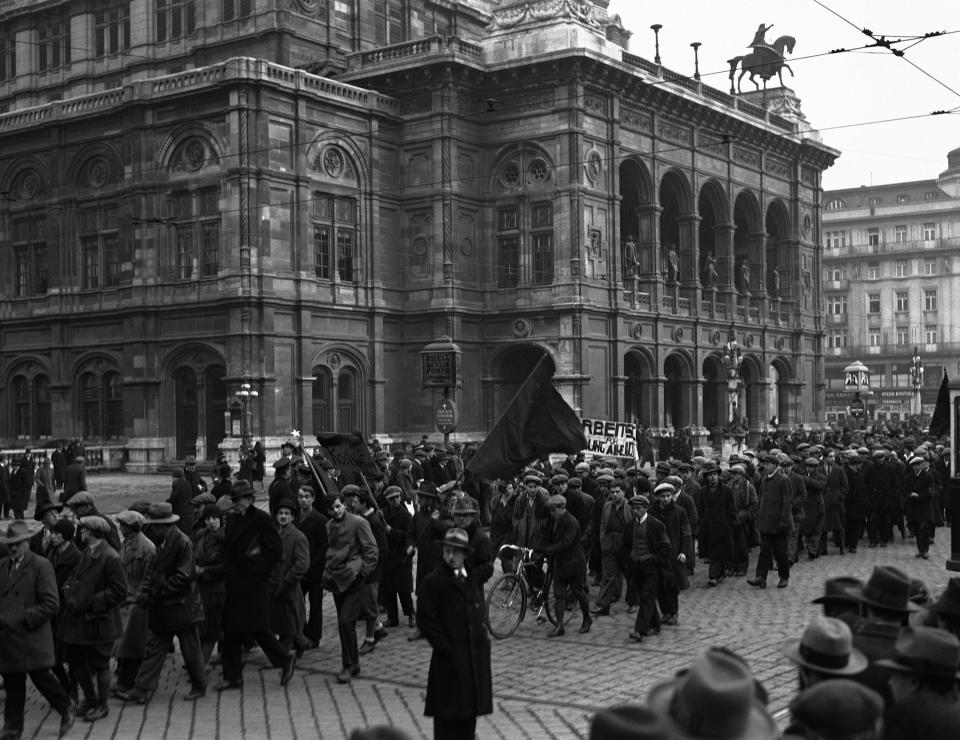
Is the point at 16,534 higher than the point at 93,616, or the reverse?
the point at 16,534

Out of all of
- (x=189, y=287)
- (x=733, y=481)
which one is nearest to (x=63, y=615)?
(x=733, y=481)

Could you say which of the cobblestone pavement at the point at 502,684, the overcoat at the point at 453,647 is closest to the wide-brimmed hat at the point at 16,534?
the cobblestone pavement at the point at 502,684

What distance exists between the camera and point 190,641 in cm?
1102

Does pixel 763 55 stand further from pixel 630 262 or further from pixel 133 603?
pixel 133 603

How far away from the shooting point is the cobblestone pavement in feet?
33.4

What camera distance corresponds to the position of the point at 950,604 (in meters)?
6.44

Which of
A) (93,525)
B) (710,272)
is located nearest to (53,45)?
(710,272)

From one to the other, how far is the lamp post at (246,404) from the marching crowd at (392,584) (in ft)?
55.9

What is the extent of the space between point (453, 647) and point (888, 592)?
341cm

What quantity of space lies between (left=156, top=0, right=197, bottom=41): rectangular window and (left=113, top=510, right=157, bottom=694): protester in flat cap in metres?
38.3

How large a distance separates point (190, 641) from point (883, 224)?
297 ft

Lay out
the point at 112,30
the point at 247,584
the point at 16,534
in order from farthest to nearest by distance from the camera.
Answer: the point at 112,30 → the point at 247,584 → the point at 16,534

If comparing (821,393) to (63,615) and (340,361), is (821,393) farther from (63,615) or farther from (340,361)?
(63,615)

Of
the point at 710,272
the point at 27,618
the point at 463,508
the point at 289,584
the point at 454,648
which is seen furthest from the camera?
the point at 710,272
